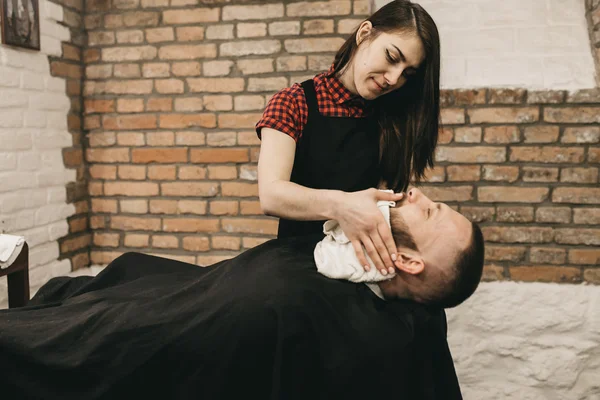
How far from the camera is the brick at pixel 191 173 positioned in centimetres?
238

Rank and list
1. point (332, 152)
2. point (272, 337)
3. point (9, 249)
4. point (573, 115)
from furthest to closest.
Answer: point (573, 115), point (9, 249), point (332, 152), point (272, 337)

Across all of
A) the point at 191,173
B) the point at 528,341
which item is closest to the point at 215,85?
the point at 191,173

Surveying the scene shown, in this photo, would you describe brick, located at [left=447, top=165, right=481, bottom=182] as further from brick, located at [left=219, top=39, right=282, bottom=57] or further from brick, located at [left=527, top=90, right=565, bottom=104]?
brick, located at [left=219, top=39, right=282, bottom=57]

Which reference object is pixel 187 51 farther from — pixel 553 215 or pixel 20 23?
pixel 553 215

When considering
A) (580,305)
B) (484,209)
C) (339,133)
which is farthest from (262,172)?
(580,305)

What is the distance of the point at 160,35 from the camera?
2367 mm

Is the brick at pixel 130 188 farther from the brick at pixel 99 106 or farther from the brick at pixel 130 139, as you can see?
the brick at pixel 99 106

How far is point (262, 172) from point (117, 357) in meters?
0.57

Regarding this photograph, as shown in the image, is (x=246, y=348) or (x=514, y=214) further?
(x=514, y=214)

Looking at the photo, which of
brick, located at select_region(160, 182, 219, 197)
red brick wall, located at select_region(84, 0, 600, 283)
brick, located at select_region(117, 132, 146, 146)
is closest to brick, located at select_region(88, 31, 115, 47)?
red brick wall, located at select_region(84, 0, 600, 283)

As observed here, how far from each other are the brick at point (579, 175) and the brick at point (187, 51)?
5.58ft

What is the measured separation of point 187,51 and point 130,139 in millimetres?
542

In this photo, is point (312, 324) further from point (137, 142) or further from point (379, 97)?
point (137, 142)

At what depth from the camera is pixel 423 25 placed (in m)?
1.30
